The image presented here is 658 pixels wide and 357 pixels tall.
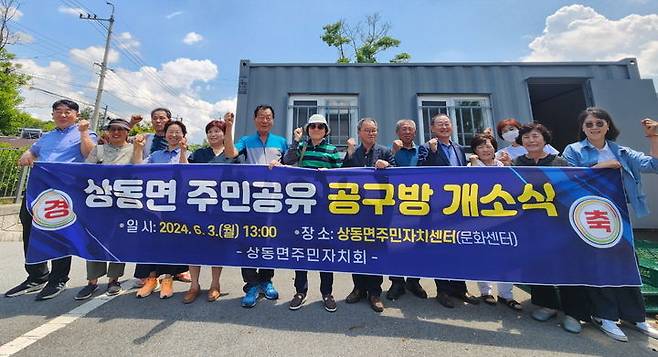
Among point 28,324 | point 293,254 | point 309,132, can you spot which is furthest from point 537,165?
point 28,324

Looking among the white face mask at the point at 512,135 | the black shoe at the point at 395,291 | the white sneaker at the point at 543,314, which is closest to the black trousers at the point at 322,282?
the black shoe at the point at 395,291

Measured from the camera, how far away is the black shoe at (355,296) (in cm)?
293

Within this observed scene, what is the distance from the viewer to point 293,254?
2766 millimetres

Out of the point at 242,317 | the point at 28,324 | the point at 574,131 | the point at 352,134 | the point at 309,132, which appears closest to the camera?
the point at 28,324

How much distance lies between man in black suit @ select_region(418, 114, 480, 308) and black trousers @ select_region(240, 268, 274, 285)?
1783mm

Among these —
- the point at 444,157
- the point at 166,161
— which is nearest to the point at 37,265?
the point at 166,161

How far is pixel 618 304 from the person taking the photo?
2.48 m

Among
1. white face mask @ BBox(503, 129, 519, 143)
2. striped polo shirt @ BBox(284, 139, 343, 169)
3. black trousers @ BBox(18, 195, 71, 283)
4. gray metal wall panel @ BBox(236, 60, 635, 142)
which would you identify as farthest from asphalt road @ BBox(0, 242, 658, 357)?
gray metal wall panel @ BBox(236, 60, 635, 142)

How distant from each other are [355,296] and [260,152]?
178 cm

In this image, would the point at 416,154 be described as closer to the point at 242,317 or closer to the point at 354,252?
the point at 354,252

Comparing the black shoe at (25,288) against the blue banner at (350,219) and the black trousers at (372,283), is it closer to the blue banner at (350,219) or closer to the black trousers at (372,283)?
the blue banner at (350,219)

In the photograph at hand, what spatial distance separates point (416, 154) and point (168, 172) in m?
2.56

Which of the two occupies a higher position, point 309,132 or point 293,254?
point 309,132

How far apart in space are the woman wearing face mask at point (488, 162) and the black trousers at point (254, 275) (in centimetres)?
222
